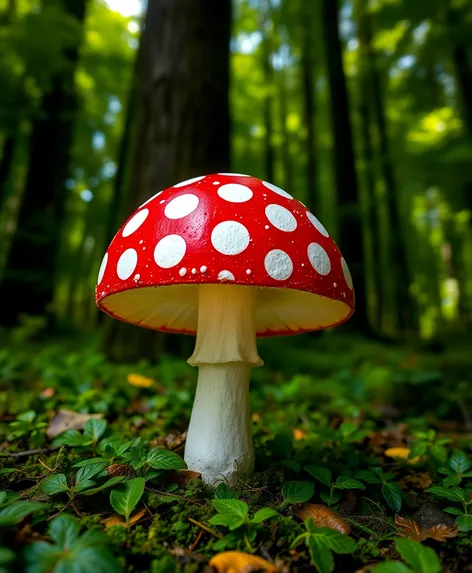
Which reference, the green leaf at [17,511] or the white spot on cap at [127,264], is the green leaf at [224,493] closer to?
the green leaf at [17,511]

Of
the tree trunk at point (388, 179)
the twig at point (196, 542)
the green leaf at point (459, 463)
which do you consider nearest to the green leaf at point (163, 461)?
the twig at point (196, 542)

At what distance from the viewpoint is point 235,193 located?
1.51m

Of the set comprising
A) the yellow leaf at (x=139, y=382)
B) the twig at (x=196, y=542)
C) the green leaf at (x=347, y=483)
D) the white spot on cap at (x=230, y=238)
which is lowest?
the twig at (x=196, y=542)

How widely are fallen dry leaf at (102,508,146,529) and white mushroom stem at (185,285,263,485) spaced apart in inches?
13.2

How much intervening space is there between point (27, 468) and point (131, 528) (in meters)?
0.62

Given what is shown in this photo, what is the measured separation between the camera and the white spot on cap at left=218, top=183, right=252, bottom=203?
149 centimetres

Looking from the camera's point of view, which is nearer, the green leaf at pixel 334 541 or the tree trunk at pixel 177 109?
the green leaf at pixel 334 541

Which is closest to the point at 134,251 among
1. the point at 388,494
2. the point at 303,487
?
the point at 303,487

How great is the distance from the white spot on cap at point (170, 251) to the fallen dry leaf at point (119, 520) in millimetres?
774

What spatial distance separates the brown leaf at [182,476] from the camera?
5.22ft

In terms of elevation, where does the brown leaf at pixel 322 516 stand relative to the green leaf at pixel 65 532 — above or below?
below

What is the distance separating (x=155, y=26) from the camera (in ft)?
11.9

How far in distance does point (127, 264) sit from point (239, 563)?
Result: 96 centimetres

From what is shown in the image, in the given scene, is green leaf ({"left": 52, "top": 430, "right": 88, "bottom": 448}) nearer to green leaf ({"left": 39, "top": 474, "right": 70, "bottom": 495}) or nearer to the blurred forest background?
green leaf ({"left": 39, "top": 474, "right": 70, "bottom": 495})
